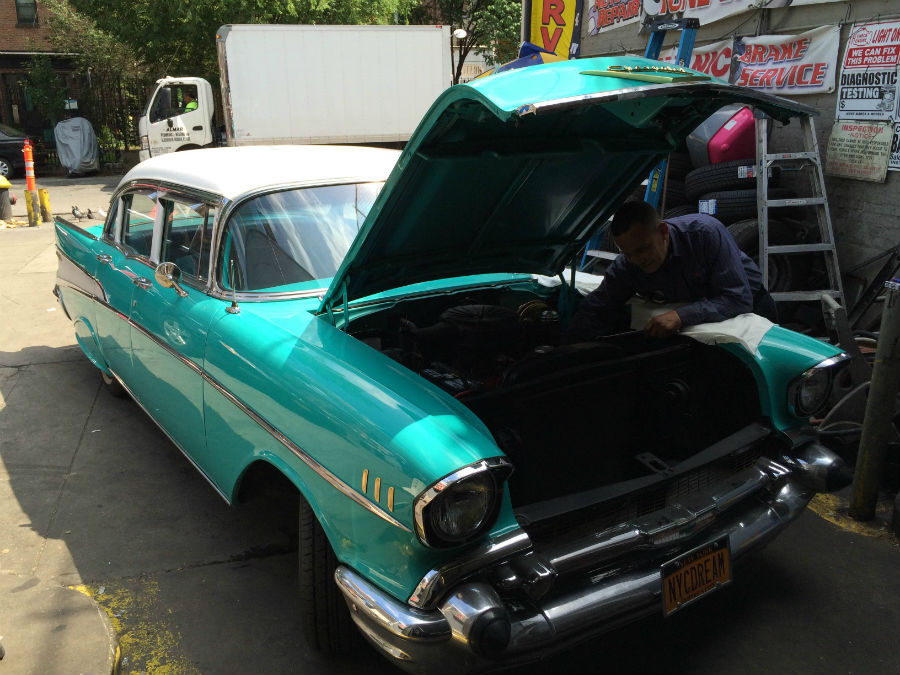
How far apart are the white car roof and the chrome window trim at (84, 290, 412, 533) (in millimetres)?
740

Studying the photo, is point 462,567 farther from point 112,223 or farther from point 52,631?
point 112,223

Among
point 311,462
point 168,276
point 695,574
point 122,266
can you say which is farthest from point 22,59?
point 695,574

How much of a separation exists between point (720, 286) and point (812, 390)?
0.57 m

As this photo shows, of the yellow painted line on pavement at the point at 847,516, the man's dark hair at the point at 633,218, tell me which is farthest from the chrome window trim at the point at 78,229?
the yellow painted line on pavement at the point at 847,516

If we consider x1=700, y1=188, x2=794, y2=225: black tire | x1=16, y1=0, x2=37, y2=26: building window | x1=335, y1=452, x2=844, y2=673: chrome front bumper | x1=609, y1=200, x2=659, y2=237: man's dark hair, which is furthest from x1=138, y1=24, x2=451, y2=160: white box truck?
x1=16, y1=0, x2=37, y2=26: building window

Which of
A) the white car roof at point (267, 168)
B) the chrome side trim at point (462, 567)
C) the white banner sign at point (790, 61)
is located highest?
the white banner sign at point (790, 61)

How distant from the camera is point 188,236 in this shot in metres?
3.50

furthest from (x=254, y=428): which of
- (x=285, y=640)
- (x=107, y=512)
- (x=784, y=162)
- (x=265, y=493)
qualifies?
(x=784, y=162)

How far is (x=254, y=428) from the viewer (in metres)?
2.67

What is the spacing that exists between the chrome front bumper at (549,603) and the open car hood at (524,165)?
1215 millimetres

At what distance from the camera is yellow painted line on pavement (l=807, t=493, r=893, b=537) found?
11.3ft

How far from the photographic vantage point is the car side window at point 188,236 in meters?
Result: 3.30

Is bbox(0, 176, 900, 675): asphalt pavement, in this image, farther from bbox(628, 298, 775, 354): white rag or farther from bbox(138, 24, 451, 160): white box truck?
bbox(138, 24, 451, 160): white box truck

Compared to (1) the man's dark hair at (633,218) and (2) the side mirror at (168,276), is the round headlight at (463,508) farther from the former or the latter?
(2) the side mirror at (168,276)
